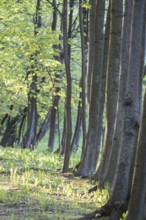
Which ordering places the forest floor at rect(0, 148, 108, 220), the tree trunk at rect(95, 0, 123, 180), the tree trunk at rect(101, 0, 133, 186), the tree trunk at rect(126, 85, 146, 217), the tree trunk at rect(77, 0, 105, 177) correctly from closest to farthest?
the tree trunk at rect(126, 85, 146, 217) < the forest floor at rect(0, 148, 108, 220) < the tree trunk at rect(101, 0, 133, 186) < the tree trunk at rect(95, 0, 123, 180) < the tree trunk at rect(77, 0, 105, 177)

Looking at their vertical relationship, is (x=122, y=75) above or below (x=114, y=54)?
below

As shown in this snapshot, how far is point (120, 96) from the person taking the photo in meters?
7.30

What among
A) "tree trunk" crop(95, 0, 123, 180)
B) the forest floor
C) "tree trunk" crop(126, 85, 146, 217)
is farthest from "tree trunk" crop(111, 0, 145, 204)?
"tree trunk" crop(95, 0, 123, 180)

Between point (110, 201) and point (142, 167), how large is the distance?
1.33m

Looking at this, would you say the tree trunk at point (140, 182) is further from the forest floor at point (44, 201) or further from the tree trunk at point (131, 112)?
the forest floor at point (44, 201)

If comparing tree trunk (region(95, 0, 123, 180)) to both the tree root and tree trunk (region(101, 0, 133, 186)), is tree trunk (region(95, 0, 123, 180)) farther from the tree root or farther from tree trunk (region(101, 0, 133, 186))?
the tree root

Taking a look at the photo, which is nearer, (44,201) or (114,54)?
(44,201)

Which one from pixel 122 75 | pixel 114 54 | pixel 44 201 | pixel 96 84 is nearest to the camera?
pixel 44 201

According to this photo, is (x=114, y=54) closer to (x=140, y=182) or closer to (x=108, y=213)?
(x=108, y=213)

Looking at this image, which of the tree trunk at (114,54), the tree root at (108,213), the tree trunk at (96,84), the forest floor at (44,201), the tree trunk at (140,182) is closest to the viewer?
the tree trunk at (140,182)

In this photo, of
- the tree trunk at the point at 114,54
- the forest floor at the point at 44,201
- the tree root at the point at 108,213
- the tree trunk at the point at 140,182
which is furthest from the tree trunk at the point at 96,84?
the tree trunk at the point at 140,182

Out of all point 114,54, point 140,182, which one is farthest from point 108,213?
point 114,54

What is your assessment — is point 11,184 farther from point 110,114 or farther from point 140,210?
point 140,210

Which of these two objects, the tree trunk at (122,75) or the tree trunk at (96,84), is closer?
the tree trunk at (122,75)
